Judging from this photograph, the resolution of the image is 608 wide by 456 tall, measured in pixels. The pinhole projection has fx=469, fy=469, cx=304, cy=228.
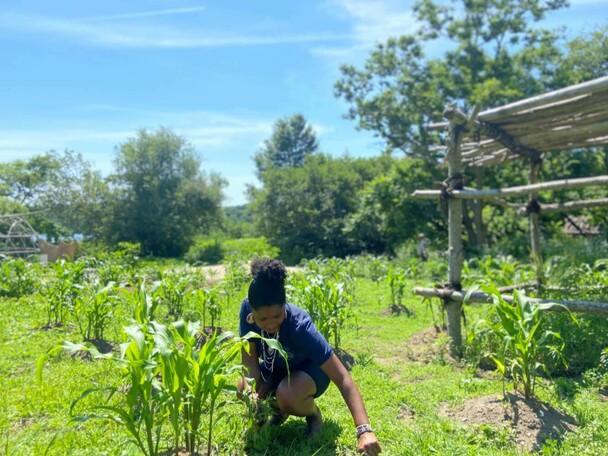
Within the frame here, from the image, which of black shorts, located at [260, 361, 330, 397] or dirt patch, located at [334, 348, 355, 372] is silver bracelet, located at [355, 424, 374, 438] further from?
dirt patch, located at [334, 348, 355, 372]

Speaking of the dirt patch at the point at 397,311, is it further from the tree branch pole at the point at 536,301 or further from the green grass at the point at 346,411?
the tree branch pole at the point at 536,301

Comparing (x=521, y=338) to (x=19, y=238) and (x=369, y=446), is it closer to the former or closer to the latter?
(x=369, y=446)

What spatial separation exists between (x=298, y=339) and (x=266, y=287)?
0.44 metres

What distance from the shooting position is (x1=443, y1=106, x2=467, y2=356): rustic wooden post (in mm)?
4878

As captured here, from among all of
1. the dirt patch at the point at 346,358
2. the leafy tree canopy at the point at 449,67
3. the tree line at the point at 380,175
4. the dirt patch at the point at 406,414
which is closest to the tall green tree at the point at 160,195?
the tree line at the point at 380,175

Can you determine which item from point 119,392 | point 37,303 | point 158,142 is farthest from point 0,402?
point 158,142

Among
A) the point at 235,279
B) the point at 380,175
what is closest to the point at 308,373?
the point at 235,279

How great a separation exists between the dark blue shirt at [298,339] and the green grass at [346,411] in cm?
44

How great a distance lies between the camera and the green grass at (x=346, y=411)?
2686mm

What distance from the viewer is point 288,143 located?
4703cm

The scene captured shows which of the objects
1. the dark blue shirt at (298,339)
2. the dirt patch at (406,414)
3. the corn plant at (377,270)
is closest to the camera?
the dark blue shirt at (298,339)

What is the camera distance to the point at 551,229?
16531 millimetres

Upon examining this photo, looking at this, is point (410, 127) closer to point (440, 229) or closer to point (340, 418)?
point (440, 229)

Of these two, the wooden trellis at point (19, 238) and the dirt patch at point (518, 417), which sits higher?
the wooden trellis at point (19, 238)
